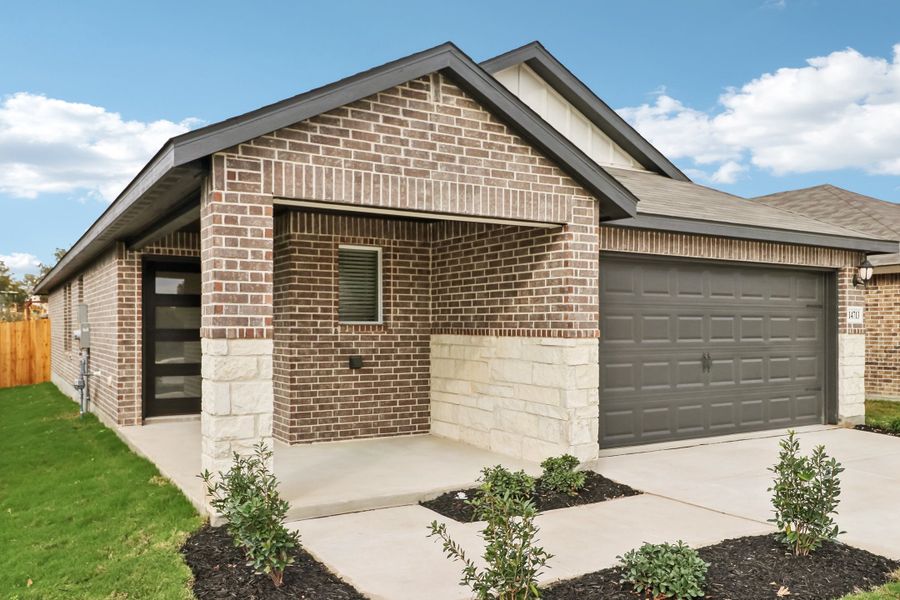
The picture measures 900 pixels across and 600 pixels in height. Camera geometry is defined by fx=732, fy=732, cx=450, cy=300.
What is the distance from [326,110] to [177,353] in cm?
666

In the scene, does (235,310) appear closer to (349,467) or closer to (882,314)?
(349,467)

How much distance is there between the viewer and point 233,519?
4.84 meters

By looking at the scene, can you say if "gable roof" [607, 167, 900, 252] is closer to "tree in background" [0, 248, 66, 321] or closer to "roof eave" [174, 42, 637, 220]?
"roof eave" [174, 42, 637, 220]

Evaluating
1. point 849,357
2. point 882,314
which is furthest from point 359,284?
point 882,314

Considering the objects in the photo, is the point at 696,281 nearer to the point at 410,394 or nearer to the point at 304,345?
the point at 410,394

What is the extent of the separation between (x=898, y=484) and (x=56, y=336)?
2003 centimetres

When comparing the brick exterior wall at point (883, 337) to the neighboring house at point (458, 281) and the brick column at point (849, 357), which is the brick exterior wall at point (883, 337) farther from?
the brick column at point (849, 357)

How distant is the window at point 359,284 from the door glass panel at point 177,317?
3252mm

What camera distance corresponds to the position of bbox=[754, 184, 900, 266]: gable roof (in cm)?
1501

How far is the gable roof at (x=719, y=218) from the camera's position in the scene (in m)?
9.13

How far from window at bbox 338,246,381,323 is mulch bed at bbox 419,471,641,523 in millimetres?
3514

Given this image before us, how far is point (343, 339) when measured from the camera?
9.59 metres

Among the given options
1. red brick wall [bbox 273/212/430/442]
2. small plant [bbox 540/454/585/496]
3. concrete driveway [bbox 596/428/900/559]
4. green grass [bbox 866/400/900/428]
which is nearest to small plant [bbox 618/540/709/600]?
concrete driveway [bbox 596/428/900/559]

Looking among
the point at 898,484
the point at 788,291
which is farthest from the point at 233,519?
the point at 788,291
